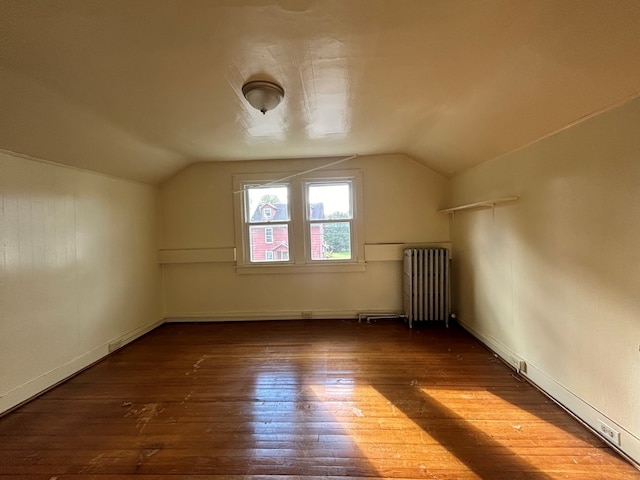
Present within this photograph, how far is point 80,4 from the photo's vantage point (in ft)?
4.10

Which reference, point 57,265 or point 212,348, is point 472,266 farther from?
point 57,265

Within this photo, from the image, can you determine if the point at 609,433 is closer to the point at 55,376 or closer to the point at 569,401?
the point at 569,401

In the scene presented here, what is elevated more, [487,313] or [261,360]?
[487,313]

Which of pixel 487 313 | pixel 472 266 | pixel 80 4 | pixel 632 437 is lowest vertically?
pixel 632 437

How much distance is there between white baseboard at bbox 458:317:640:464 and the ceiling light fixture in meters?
2.89

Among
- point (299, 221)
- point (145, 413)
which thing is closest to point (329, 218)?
point (299, 221)

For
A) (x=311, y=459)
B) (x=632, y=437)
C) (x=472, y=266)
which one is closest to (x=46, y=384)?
(x=311, y=459)

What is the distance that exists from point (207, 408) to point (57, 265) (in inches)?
75.0

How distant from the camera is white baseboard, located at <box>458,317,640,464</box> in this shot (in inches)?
63.9

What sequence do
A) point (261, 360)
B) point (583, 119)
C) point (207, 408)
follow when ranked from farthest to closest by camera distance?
1. point (261, 360)
2. point (207, 408)
3. point (583, 119)

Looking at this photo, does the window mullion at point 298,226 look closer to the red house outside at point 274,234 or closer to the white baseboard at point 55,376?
the red house outside at point 274,234

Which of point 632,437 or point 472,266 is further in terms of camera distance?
point 472,266

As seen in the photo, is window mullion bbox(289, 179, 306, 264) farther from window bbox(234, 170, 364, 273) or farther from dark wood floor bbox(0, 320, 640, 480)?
dark wood floor bbox(0, 320, 640, 480)

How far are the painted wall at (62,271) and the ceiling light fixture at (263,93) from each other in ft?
6.40
